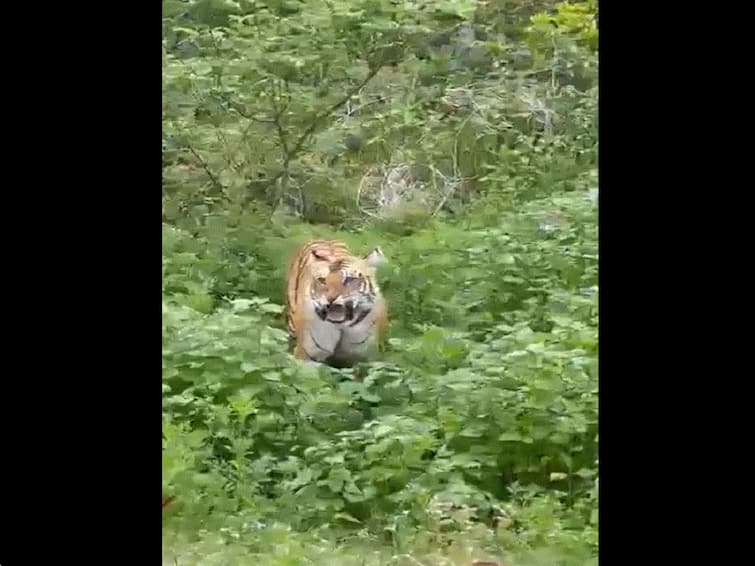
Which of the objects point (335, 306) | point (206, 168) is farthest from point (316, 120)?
point (335, 306)

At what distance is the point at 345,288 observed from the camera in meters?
1.79

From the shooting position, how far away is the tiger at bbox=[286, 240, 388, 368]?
5.86 ft

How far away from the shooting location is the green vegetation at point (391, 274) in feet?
5.75

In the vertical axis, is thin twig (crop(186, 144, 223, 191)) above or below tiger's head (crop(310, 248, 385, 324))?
above

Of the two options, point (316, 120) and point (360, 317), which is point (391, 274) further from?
point (316, 120)

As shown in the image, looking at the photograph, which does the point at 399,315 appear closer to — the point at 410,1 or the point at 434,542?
the point at 434,542

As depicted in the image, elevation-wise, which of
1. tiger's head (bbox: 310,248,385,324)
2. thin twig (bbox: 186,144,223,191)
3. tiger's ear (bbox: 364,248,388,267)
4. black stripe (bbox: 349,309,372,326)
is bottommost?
black stripe (bbox: 349,309,372,326)

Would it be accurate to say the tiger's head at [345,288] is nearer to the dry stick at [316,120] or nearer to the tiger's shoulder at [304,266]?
the tiger's shoulder at [304,266]

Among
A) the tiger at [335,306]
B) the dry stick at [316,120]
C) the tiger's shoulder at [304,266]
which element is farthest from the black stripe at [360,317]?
the dry stick at [316,120]

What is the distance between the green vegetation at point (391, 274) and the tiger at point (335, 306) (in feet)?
0.09

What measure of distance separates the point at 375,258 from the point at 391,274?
43 millimetres

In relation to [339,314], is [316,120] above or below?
above

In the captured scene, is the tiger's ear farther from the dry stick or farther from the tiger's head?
the dry stick

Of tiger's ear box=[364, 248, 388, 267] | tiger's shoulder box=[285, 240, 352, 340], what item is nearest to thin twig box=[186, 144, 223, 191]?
tiger's shoulder box=[285, 240, 352, 340]
